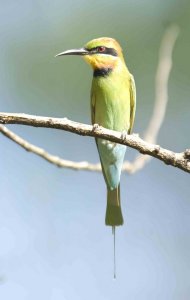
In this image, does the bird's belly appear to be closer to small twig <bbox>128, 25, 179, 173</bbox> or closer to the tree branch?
small twig <bbox>128, 25, 179, 173</bbox>

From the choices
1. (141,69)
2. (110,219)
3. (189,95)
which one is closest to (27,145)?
(110,219)

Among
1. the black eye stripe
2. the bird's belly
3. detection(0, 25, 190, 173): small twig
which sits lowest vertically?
the bird's belly

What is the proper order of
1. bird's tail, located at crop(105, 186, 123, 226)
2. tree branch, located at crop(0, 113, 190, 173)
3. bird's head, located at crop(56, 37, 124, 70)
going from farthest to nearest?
bird's head, located at crop(56, 37, 124, 70) → bird's tail, located at crop(105, 186, 123, 226) → tree branch, located at crop(0, 113, 190, 173)

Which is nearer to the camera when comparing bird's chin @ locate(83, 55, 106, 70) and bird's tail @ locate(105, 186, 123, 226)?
bird's tail @ locate(105, 186, 123, 226)

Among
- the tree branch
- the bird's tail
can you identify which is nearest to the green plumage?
the bird's tail

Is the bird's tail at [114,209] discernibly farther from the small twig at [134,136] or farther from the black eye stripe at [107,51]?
the black eye stripe at [107,51]

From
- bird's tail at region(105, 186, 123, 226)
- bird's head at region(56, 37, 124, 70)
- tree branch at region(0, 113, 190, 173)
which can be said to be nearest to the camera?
tree branch at region(0, 113, 190, 173)

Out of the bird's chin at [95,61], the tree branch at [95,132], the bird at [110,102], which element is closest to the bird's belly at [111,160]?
the bird at [110,102]

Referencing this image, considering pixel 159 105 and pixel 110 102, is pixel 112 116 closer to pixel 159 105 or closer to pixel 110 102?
pixel 110 102
